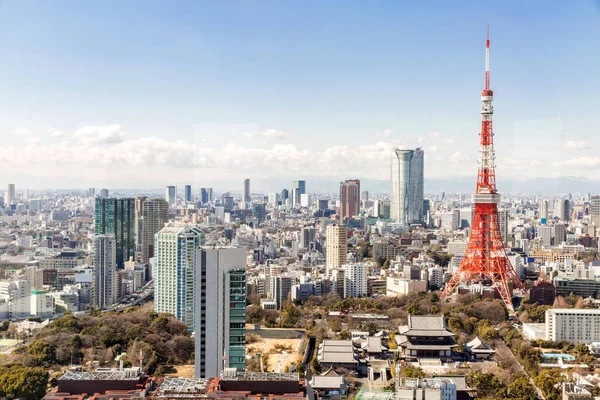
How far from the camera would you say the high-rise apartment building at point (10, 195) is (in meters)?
8.51

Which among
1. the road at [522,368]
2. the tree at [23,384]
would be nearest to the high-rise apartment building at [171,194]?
the tree at [23,384]

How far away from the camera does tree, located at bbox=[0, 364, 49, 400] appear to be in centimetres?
498

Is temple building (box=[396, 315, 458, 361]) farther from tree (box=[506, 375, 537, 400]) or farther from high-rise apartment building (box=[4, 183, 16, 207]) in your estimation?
high-rise apartment building (box=[4, 183, 16, 207])

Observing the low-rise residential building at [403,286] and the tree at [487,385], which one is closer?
the tree at [487,385]

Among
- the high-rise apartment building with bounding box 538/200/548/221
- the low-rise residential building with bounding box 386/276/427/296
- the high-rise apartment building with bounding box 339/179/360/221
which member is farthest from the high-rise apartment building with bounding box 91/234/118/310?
the high-rise apartment building with bounding box 538/200/548/221

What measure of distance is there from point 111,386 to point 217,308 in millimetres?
1028

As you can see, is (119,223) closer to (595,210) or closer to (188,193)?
(188,193)

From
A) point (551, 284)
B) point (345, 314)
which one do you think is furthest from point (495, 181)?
point (345, 314)

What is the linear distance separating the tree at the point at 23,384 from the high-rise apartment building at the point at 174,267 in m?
3.20

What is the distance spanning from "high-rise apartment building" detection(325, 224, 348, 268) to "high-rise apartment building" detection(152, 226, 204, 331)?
4375mm

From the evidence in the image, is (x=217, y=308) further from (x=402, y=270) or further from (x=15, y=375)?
(x=402, y=270)

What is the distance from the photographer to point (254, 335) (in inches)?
305

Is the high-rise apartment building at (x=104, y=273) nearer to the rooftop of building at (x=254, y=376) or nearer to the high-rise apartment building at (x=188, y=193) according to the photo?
the high-rise apartment building at (x=188, y=193)

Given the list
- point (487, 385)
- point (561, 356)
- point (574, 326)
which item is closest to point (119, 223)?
point (574, 326)
